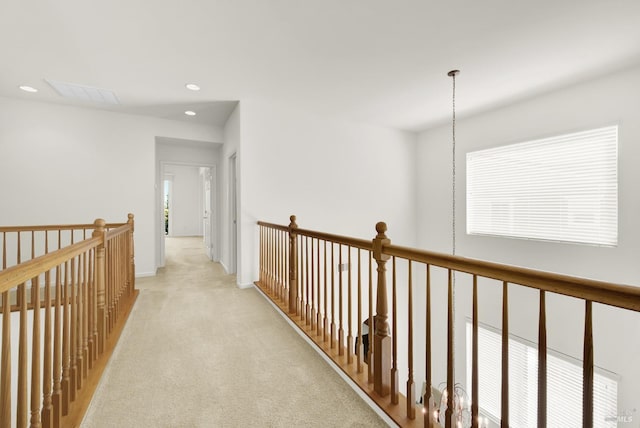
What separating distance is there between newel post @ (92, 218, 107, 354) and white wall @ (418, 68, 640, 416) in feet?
12.6

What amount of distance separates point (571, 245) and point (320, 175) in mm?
3377

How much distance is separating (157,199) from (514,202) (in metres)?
5.78

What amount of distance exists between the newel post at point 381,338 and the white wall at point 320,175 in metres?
2.62

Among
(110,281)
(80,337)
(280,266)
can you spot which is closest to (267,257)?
(280,266)

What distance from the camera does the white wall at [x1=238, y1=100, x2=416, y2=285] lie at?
3.97 metres

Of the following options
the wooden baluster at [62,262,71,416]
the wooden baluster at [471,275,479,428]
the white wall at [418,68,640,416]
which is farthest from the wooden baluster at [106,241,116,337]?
the white wall at [418,68,640,416]

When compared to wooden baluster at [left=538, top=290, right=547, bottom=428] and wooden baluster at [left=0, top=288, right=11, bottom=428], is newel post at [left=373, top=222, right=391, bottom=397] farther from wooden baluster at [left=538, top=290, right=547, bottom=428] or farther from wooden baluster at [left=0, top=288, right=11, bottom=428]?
wooden baluster at [left=0, top=288, right=11, bottom=428]

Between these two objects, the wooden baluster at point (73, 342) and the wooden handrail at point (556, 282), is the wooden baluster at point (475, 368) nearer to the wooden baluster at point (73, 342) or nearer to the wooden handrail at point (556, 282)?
the wooden handrail at point (556, 282)

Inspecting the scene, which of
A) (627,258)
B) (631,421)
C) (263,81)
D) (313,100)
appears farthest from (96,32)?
(631,421)

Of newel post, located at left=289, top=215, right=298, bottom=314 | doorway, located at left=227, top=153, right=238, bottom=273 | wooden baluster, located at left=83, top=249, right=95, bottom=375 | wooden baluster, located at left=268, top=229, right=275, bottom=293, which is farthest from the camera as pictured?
doorway, located at left=227, top=153, right=238, bottom=273

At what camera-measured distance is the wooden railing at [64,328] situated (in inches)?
39.9

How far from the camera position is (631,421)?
10.0 feet

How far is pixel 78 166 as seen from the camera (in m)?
4.15

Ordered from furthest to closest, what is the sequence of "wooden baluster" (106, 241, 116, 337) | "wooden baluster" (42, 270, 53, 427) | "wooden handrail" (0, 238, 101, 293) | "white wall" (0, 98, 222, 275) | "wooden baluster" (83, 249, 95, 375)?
"white wall" (0, 98, 222, 275)
"wooden baluster" (106, 241, 116, 337)
"wooden baluster" (83, 249, 95, 375)
"wooden baluster" (42, 270, 53, 427)
"wooden handrail" (0, 238, 101, 293)
